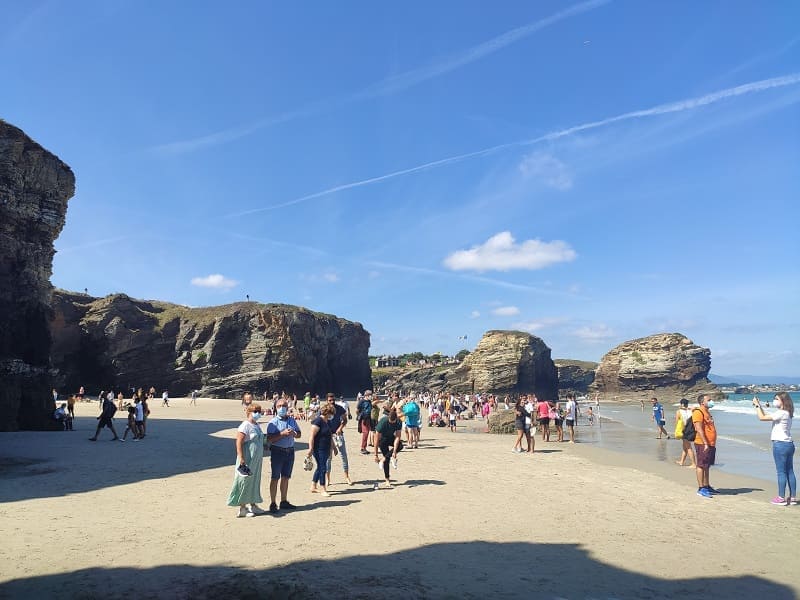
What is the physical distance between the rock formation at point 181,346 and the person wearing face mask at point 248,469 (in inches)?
1940

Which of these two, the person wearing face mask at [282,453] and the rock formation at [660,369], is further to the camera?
the rock formation at [660,369]

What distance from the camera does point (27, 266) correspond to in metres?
20.9

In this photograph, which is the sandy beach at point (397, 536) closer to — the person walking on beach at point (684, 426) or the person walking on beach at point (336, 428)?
the person walking on beach at point (336, 428)

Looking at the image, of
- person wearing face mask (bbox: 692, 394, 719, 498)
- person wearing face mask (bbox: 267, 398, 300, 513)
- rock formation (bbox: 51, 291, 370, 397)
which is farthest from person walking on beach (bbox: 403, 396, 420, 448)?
rock formation (bbox: 51, 291, 370, 397)

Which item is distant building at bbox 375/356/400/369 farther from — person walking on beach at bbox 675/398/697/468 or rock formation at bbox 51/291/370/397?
person walking on beach at bbox 675/398/697/468

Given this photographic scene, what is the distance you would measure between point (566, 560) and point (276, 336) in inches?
2134

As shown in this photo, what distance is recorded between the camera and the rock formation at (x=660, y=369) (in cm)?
8756

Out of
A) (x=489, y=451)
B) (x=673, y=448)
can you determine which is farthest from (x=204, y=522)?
(x=673, y=448)

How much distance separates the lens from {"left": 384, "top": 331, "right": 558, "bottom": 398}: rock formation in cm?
7712

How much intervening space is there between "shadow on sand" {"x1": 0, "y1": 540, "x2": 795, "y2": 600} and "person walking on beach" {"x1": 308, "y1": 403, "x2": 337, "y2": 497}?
3.30 metres

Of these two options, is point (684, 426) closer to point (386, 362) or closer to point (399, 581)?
point (399, 581)

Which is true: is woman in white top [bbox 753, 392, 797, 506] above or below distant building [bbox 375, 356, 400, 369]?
below

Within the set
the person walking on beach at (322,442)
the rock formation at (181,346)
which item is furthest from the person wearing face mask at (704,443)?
the rock formation at (181,346)

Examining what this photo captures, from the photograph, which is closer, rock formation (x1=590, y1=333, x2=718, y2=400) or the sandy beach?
the sandy beach
